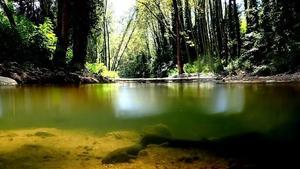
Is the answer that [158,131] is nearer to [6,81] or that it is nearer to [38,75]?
[6,81]

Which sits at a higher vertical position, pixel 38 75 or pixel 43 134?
pixel 38 75

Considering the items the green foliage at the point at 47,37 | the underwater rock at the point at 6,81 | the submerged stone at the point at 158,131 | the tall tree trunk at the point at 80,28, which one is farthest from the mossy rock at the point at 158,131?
the tall tree trunk at the point at 80,28

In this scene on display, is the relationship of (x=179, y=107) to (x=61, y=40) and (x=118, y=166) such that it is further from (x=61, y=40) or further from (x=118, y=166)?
(x=61, y=40)

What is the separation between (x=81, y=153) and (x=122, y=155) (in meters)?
0.32

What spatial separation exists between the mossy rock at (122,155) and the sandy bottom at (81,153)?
4 centimetres

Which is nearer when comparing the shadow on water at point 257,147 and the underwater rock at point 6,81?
the shadow on water at point 257,147

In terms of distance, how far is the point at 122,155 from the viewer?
8.25 feet

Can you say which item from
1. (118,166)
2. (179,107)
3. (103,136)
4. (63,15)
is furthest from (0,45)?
(118,166)

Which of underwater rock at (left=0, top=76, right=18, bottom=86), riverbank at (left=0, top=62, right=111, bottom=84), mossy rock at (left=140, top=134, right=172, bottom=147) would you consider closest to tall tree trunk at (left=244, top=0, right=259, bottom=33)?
riverbank at (left=0, top=62, right=111, bottom=84)

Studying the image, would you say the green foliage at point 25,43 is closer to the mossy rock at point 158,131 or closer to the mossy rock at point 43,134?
the mossy rock at point 43,134

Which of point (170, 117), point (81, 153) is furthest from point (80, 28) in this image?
point (81, 153)

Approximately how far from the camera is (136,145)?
2.80 metres

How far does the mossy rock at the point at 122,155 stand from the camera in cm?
242

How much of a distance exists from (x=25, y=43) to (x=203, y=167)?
1307cm
